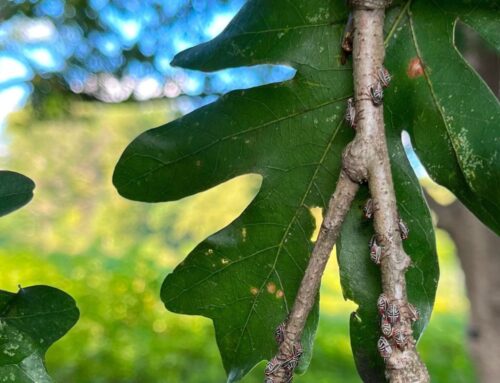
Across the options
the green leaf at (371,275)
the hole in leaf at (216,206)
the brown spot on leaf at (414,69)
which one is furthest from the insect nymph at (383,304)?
the hole in leaf at (216,206)

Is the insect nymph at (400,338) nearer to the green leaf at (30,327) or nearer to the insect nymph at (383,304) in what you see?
the insect nymph at (383,304)

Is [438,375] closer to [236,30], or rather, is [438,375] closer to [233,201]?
[236,30]

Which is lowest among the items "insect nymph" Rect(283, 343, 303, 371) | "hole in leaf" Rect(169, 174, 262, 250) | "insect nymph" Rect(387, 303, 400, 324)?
"hole in leaf" Rect(169, 174, 262, 250)

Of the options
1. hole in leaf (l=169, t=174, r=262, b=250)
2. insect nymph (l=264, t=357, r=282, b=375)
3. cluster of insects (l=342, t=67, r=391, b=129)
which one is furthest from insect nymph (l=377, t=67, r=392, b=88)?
hole in leaf (l=169, t=174, r=262, b=250)

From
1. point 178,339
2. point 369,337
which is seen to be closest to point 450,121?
point 369,337

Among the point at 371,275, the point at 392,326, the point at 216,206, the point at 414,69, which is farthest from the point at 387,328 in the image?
the point at 216,206

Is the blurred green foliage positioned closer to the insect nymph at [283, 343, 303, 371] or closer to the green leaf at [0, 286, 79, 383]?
the green leaf at [0, 286, 79, 383]
